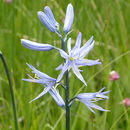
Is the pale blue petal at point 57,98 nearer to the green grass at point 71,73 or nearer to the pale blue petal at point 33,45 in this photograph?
the pale blue petal at point 33,45

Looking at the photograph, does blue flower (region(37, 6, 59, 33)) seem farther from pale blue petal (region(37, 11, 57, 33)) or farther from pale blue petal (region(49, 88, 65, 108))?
pale blue petal (region(49, 88, 65, 108))

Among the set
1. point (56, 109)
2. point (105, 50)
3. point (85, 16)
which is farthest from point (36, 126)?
point (85, 16)

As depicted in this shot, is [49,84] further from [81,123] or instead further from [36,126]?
[81,123]

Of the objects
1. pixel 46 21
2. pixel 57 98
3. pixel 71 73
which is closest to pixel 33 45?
pixel 46 21

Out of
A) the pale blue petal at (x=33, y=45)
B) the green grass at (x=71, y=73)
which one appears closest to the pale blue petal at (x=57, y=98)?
the pale blue petal at (x=33, y=45)

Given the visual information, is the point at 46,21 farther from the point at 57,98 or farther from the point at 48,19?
the point at 57,98

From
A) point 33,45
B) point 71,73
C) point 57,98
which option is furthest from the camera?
point 71,73

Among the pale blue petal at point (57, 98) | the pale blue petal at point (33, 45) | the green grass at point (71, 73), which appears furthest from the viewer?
the green grass at point (71, 73)

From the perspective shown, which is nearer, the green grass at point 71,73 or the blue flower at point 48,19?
the blue flower at point 48,19

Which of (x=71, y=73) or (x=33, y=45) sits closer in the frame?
(x=33, y=45)
